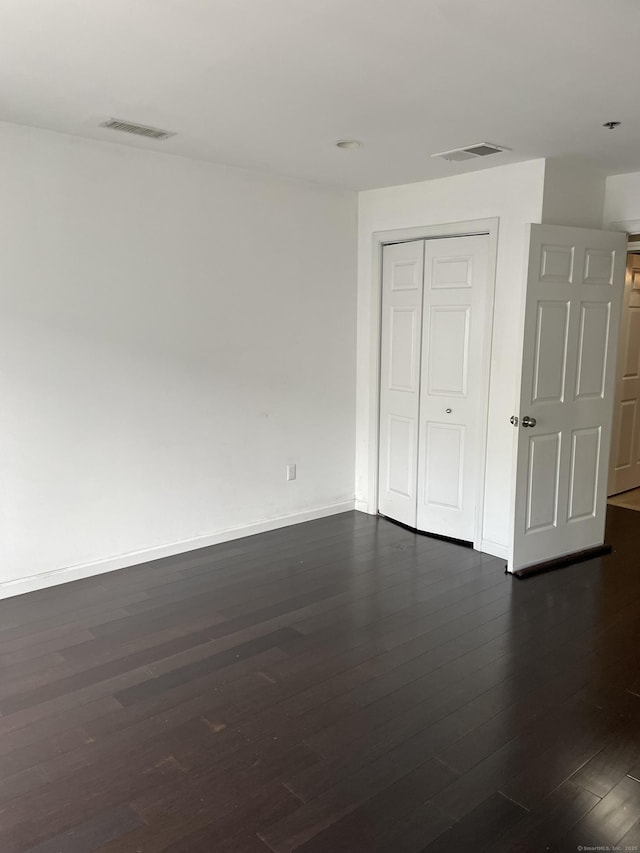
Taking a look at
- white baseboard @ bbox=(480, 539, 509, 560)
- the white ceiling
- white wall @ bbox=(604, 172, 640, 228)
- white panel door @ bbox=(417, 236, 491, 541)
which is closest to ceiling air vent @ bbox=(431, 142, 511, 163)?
the white ceiling

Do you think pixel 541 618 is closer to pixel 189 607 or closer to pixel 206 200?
pixel 189 607

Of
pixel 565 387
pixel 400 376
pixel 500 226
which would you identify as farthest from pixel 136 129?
pixel 565 387

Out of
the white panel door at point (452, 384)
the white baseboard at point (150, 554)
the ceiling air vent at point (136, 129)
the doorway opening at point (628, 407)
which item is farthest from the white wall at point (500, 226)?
the doorway opening at point (628, 407)

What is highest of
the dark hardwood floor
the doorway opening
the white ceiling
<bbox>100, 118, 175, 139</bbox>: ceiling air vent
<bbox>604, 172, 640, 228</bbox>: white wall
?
<bbox>100, 118, 175, 139</bbox>: ceiling air vent

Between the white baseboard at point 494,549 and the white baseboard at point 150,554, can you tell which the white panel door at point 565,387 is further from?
the white baseboard at point 150,554

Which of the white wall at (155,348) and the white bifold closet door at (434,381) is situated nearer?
the white wall at (155,348)

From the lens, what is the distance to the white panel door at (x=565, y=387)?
3793 mm

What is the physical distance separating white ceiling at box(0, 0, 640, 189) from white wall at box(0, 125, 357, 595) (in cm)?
39

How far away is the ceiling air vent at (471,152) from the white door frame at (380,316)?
468 millimetres

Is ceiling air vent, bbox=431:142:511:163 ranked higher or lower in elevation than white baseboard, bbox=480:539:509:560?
higher

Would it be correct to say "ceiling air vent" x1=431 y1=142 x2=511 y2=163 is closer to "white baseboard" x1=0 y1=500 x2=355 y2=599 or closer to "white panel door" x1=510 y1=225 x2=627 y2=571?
"white panel door" x1=510 y1=225 x2=627 y2=571

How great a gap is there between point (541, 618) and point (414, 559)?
39.3 inches

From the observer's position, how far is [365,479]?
204 inches

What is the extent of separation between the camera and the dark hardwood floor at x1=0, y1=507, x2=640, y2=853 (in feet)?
6.57
